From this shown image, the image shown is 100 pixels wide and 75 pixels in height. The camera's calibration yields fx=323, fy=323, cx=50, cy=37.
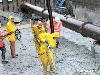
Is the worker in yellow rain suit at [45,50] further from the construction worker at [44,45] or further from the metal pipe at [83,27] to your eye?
the metal pipe at [83,27]

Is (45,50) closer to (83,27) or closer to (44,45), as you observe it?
(44,45)

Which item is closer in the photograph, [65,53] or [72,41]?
[65,53]

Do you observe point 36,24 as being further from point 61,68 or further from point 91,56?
point 91,56

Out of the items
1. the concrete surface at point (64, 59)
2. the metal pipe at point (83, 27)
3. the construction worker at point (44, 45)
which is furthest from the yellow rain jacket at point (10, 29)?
the metal pipe at point (83, 27)

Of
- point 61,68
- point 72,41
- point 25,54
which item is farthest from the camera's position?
point 72,41

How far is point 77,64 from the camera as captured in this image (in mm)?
13914

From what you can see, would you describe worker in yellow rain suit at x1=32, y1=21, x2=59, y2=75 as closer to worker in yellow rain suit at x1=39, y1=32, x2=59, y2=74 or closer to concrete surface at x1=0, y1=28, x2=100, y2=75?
worker in yellow rain suit at x1=39, y1=32, x2=59, y2=74

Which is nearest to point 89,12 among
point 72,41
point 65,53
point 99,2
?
point 99,2

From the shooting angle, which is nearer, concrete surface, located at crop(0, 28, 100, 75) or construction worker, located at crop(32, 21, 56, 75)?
construction worker, located at crop(32, 21, 56, 75)

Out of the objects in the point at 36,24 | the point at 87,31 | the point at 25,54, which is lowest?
the point at 25,54

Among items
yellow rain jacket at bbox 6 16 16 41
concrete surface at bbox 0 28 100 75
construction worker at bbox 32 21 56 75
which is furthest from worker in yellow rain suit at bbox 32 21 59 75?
yellow rain jacket at bbox 6 16 16 41

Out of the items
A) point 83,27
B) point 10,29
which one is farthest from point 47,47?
point 83,27

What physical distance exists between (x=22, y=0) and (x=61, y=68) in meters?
15.6

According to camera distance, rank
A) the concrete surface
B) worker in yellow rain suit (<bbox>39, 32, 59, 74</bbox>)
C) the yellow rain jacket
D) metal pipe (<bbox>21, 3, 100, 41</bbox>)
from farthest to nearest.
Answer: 1. metal pipe (<bbox>21, 3, 100, 41</bbox>)
2. the yellow rain jacket
3. the concrete surface
4. worker in yellow rain suit (<bbox>39, 32, 59, 74</bbox>)
